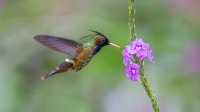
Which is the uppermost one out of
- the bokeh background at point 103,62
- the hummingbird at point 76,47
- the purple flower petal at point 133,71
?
the purple flower petal at point 133,71

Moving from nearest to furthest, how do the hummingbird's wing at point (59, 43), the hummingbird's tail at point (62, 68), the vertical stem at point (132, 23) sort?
1. the vertical stem at point (132, 23)
2. the hummingbird's wing at point (59, 43)
3. the hummingbird's tail at point (62, 68)

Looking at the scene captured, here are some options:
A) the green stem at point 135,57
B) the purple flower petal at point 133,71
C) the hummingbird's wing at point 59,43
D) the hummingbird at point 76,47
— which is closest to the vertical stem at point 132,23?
the green stem at point 135,57

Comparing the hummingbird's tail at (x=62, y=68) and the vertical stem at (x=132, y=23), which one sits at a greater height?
the vertical stem at (x=132, y=23)

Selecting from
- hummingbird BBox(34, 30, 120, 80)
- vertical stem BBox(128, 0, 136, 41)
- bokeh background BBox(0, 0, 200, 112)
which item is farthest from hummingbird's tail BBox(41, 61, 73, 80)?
bokeh background BBox(0, 0, 200, 112)

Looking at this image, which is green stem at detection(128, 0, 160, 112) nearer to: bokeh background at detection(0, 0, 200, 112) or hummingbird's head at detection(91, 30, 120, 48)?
hummingbird's head at detection(91, 30, 120, 48)

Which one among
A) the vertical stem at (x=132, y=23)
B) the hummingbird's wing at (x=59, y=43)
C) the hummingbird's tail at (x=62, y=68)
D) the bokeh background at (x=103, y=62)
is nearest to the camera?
the vertical stem at (x=132, y=23)

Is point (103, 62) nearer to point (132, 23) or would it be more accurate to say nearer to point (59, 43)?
point (59, 43)

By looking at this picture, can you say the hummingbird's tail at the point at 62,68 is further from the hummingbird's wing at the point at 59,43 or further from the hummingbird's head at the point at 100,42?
the hummingbird's head at the point at 100,42
